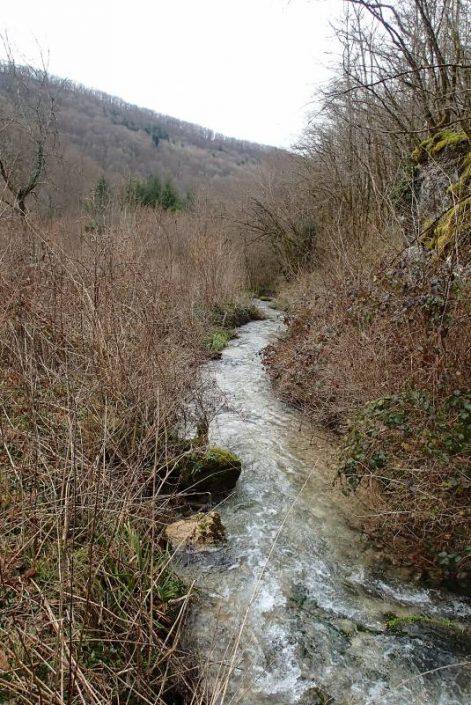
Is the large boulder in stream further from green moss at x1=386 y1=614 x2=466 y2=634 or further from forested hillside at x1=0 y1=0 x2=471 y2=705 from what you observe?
green moss at x1=386 y1=614 x2=466 y2=634

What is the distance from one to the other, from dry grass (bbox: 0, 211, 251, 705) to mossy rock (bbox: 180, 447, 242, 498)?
0.23 m

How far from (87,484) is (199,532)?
1.19 m

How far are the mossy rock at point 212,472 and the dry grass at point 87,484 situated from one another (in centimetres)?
23

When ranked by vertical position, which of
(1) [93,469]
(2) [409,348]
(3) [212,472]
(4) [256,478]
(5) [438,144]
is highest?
(5) [438,144]

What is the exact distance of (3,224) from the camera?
20.6 feet

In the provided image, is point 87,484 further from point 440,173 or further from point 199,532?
point 440,173

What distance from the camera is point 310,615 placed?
118 inches

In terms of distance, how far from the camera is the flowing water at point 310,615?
2.52m

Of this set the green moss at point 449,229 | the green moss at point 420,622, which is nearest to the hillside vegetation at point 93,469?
the green moss at point 420,622

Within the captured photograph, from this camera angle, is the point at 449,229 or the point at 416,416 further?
the point at 449,229

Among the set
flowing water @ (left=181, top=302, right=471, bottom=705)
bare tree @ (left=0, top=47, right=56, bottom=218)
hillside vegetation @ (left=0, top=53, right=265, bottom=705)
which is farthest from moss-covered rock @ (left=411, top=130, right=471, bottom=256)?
bare tree @ (left=0, top=47, right=56, bottom=218)

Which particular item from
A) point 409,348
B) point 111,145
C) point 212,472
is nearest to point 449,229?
point 409,348

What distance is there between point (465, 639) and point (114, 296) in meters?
4.01

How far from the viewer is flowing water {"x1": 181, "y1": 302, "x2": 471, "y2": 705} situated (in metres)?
2.52
